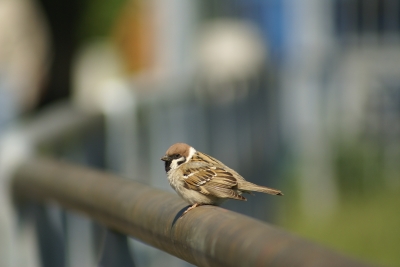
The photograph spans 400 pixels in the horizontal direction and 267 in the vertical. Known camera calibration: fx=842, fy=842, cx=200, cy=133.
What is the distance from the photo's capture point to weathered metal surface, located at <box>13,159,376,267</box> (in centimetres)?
172

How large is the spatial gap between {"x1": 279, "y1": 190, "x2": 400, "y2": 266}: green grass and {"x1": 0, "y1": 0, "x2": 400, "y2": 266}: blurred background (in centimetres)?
2

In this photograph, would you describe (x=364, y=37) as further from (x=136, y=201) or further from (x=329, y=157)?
(x=136, y=201)

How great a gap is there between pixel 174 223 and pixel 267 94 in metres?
6.39

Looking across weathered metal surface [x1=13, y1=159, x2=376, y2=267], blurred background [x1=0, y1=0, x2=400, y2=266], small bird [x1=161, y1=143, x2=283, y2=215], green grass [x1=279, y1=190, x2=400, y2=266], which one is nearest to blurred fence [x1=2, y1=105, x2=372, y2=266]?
weathered metal surface [x1=13, y1=159, x2=376, y2=267]

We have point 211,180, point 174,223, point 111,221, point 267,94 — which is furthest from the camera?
point 267,94

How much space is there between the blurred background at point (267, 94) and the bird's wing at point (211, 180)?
2222 mm

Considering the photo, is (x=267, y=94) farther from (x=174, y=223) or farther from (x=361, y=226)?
(x=174, y=223)

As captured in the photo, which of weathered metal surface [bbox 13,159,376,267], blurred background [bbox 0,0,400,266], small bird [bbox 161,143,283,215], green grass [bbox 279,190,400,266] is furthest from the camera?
green grass [bbox 279,190,400,266]

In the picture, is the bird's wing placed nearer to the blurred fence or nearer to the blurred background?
the blurred fence

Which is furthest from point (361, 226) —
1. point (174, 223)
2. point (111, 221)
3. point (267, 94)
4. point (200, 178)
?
point (174, 223)

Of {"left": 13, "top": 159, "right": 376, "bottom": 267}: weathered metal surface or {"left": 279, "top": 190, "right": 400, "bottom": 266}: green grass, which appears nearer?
{"left": 13, "top": 159, "right": 376, "bottom": 267}: weathered metal surface

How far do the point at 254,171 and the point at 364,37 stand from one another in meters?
4.66

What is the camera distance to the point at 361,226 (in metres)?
8.70

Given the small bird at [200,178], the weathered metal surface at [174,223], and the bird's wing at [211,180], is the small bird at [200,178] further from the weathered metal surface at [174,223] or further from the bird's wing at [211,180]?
the weathered metal surface at [174,223]
